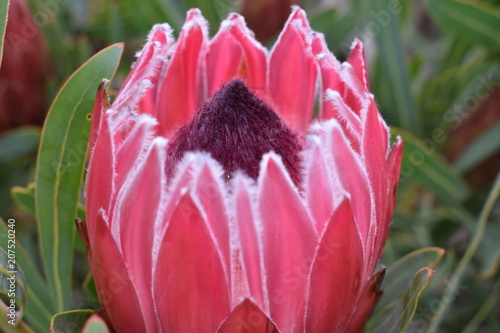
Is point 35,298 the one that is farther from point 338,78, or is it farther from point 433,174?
point 433,174

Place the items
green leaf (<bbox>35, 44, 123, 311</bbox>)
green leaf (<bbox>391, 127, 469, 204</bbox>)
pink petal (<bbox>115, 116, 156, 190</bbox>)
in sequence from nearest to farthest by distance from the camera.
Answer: pink petal (<bbox>115, 116, 156, 190</bbox>) → green leaf (<bbox>35, 44, 123, 311</bbox>) → green leaf (<bbox>391, 127, 469, 204</bbox>)

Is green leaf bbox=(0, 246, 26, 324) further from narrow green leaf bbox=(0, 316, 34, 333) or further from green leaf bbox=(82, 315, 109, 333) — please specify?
green leaf bbox=(82, 315, 109, 333)

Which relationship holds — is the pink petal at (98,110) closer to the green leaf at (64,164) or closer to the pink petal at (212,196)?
the green leaf at (64,164)

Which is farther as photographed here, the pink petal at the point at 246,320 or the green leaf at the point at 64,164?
the green leaf at the point at 64,164

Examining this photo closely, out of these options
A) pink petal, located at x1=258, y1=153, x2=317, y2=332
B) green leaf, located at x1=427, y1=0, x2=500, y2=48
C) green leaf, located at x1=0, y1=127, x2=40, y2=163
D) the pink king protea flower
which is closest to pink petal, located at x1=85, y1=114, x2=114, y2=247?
the pink king protea flower

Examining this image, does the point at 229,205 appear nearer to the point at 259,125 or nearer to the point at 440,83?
the point at 259,125

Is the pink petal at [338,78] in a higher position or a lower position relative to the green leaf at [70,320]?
higher

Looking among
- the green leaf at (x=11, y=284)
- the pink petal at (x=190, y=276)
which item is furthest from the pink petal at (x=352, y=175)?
the green leaf at (x=11, y=284)
